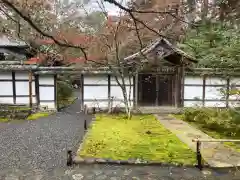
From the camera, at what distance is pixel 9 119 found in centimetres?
1341

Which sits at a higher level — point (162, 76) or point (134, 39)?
point (134, 39)

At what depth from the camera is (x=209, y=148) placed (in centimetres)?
782

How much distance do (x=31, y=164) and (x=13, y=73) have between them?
383 inches

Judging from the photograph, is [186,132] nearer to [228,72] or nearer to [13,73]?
[228,72]

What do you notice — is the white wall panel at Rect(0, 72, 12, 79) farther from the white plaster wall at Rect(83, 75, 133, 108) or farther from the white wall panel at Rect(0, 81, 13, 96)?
the white plaster wall at Rect(83, 75, 133, 108)

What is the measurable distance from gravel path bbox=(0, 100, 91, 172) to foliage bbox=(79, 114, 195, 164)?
668mm

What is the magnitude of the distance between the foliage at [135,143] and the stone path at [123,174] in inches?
19.1

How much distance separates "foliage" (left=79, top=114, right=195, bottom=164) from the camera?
712cm

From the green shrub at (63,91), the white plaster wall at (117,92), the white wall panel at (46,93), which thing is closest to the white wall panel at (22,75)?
the white wall panel at (46,93)

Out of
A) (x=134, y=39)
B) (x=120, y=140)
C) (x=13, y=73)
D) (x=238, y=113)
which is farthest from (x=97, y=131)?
(x=13, y=73)

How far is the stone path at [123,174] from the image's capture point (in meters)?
5.94

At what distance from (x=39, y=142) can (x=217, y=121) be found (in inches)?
255

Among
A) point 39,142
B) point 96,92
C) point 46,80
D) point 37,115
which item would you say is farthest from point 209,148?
point 46,80

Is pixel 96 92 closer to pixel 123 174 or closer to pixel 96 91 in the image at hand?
pixel 96 91
